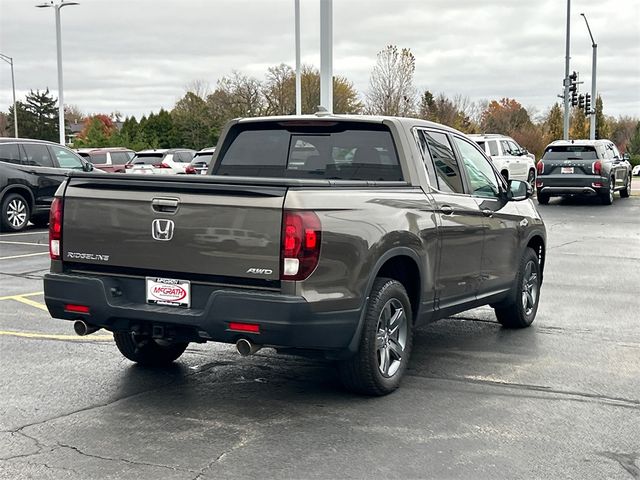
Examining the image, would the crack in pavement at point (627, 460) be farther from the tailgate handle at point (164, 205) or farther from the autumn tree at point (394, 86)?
the autumn tree at point (394, 86)

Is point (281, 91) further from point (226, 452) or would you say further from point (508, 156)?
point (226, 452)

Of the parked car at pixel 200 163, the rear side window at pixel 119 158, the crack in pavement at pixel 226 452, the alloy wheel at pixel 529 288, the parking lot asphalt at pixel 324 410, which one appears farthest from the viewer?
the rear side window at pixel 119 158

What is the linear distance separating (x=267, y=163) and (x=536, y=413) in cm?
282

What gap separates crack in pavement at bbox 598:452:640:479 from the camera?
169 inches

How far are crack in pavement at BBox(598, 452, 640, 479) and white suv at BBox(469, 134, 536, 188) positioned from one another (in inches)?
851

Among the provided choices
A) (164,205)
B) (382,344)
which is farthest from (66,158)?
(382,344)

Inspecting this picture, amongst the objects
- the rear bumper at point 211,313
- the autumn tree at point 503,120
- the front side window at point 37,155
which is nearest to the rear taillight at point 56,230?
the rear bumper at point 211,313

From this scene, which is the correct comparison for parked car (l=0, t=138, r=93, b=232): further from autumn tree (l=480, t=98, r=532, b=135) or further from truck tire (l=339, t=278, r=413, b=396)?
autumn tree (l=480, t=98, r=532, b=135)

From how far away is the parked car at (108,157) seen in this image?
92.6 feet

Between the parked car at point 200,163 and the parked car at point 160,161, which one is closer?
the parked car at point 200,163

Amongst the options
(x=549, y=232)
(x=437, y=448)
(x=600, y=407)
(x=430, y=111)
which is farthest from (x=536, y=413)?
(x=430, y=111)

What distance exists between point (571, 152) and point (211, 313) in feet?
68.2

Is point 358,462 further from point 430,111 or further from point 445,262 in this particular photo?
point 430,111

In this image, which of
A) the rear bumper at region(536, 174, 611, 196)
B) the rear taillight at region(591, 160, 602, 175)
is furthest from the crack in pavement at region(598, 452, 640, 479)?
the rear taillight at region(591, 160, 602, 175)
